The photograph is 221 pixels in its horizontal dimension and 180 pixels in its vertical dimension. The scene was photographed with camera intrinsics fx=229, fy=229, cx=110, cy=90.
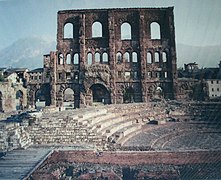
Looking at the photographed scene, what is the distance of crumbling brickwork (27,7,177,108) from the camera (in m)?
25.6

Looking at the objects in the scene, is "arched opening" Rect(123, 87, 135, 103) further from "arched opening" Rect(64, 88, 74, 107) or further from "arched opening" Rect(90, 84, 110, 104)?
"arched opening" Rect(64, 88, 74, 107)

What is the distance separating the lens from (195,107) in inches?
796

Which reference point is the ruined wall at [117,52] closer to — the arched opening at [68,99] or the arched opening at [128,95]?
the arched opening at [128,95]

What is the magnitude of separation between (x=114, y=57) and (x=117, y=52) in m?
0.83

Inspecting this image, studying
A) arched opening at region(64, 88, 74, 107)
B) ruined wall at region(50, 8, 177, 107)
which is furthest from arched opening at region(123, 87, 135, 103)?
arched opening at region(64, 88, 74, 107)

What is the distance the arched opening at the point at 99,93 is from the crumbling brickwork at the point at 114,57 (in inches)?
5.2

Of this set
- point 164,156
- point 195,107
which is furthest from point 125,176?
point 195,107

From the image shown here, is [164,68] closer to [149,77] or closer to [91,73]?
[149,77]

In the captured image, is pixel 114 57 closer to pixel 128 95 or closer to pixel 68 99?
pixel 128 95

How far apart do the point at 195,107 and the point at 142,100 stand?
6.53 meters

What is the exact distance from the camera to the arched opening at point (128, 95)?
2635 centimetres

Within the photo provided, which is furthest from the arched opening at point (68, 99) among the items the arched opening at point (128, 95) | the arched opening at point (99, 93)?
the arched opening at point (128, 95)

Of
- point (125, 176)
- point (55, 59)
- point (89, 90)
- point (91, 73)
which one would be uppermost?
point (55, 59)

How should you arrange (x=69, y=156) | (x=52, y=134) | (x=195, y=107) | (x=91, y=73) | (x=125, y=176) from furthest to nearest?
(x=91, y=73) < (x=195, y=107) < (x=52, y=134) < (x=69, y=156) < (x=125, y=176)
